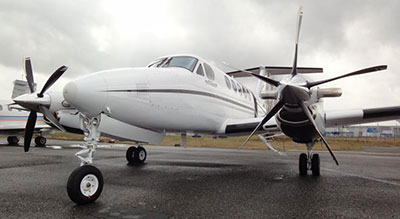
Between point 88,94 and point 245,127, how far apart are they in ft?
16.4

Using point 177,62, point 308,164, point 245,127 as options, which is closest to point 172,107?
point 177,62

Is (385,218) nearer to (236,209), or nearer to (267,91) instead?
(236,209)

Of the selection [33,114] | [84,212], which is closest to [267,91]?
[84,212]

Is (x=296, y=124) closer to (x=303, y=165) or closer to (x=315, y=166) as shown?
(x=303, y=165)

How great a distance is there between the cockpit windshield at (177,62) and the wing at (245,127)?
2330 millimetres

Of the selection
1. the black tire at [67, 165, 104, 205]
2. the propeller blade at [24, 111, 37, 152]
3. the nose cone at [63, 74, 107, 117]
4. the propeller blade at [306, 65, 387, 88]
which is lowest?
the black tire at [67, 165, 104, 205]

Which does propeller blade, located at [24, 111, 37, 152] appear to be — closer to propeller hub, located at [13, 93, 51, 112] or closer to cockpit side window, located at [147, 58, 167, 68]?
propeller hub, located at [13, 93, 51, 112]

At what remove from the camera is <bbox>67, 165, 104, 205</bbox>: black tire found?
178 inches

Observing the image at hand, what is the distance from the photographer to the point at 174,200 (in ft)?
16.5

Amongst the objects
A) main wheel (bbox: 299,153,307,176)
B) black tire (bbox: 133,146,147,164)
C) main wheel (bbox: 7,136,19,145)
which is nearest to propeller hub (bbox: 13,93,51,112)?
black tire (bbox: 133,146,147,164)

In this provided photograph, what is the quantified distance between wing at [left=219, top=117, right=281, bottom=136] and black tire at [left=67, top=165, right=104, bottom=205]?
4.93 metres

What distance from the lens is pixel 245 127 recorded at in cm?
870

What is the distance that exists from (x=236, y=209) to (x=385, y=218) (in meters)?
2.12

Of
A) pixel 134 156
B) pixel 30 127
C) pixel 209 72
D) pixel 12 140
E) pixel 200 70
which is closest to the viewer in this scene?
pixel 30 127
